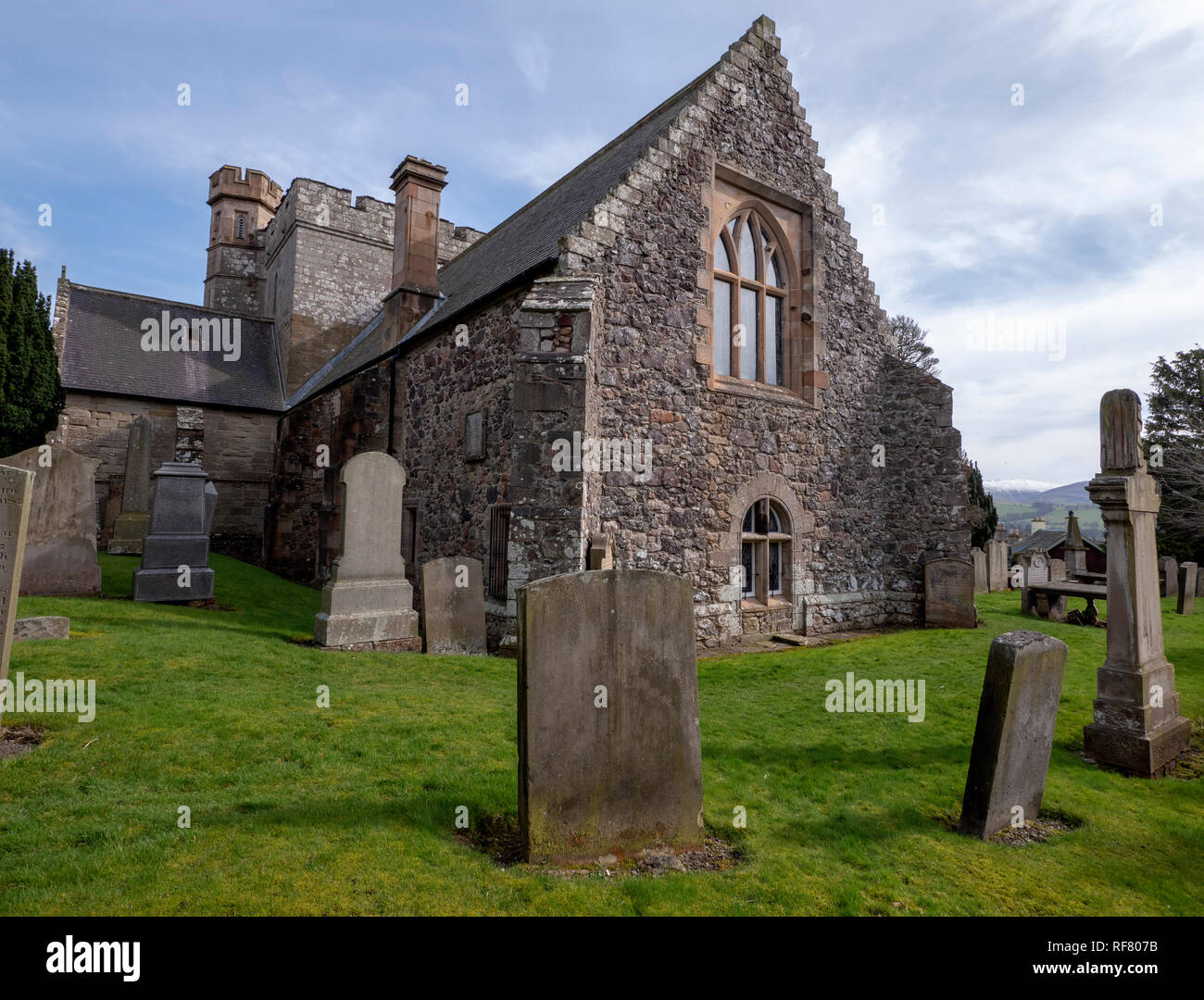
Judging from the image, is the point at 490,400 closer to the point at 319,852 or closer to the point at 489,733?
the point at 489,733

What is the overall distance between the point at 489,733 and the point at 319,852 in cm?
220

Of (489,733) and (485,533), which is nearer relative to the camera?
(489,733)

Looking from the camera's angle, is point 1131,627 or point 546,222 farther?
point 546,222

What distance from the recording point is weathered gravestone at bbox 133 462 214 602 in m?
10.2

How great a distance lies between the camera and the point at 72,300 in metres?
20.0

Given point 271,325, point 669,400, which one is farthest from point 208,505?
point 271,325

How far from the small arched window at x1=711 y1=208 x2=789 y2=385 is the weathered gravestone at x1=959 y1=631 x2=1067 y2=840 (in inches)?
298

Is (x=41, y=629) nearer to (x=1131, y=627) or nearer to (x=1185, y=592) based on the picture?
(x=1131, y=627)

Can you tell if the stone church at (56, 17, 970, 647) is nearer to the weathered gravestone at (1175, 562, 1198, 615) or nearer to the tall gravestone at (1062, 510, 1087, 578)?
the weathered gravestone at (1175, 562, 1198, 615)

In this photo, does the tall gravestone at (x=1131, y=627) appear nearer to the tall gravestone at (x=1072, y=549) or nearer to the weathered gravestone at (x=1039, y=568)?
the tall gravestone at (x=1072, y=549)

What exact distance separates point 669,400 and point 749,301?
3.18 metres

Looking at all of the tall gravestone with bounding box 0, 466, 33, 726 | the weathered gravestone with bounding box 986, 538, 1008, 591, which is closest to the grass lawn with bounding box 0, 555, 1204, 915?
the tall gravestone with bounding box 0, 466, 33, 726

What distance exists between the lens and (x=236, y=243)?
2664 centimetres
